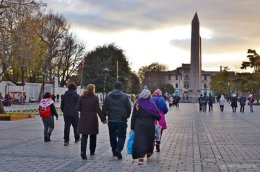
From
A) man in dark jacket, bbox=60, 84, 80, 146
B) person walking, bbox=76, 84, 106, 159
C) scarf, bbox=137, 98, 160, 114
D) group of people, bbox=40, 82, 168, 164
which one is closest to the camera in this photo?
group of people, bbox=40, 82, 168, 164

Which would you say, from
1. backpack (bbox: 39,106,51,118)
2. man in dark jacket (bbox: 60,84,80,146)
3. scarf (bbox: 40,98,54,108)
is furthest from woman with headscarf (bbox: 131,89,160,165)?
scarf (bbox: 40,98,54,108)

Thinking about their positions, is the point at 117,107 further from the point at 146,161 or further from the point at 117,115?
the point at 146,161

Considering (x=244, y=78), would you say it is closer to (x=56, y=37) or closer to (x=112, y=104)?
(x=56, y=37)

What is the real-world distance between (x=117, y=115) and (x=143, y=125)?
1030 mm

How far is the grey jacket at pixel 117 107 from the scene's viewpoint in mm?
12328

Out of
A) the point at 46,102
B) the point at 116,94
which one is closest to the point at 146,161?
the point at 116,94

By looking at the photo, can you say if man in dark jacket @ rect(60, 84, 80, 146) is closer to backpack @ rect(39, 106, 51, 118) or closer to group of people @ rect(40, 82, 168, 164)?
backpack @ rect(39, 106, 51, 118)

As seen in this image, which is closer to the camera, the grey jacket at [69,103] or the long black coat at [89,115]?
the long black coat at [89,115]

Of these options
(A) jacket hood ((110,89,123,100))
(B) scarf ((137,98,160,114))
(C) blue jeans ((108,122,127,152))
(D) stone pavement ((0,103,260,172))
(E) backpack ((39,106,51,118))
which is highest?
(A) jacket hood ((110,89,123,100))

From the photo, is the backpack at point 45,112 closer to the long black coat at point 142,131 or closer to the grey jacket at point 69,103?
the grey jacket at point 69,103

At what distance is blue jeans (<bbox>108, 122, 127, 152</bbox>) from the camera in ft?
40.0

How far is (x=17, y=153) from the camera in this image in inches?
514

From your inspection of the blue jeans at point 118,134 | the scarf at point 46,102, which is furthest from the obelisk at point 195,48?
the blue jeans at point 118,134

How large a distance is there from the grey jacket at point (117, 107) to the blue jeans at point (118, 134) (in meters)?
0.12
